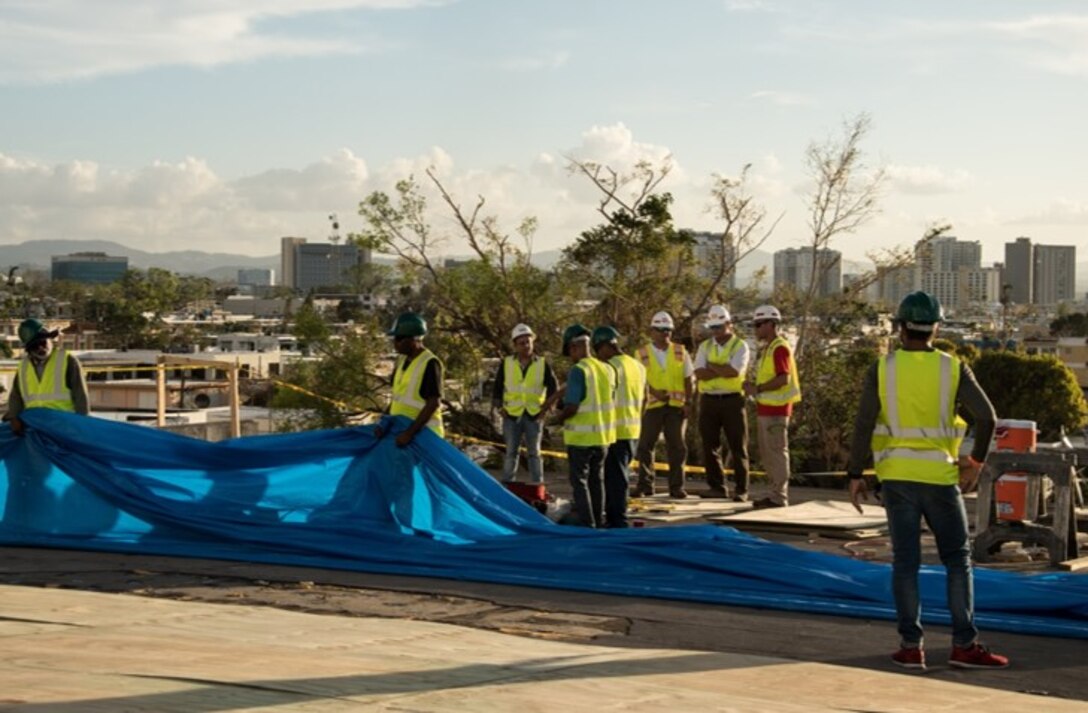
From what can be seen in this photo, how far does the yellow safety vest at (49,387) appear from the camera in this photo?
1406 centimetres

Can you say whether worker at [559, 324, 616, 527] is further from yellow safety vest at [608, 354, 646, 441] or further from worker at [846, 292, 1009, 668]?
worker at [846, 292, 1009, 668]

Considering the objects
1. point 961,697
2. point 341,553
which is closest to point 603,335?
point 341,553

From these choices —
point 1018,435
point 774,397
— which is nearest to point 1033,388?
point 774,397

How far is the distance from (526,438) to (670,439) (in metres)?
2.59

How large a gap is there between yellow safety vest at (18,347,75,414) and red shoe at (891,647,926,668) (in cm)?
812

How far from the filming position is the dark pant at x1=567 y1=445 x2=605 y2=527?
1406 centimetres

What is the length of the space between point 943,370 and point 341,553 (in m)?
5.35

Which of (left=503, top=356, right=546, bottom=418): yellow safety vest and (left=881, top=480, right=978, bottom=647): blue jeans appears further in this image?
(left=503, top=356, right=546, bottom=418): yellow safety vest

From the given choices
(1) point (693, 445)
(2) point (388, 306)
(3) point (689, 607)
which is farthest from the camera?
(2) point (388, 306)

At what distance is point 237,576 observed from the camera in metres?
11.7

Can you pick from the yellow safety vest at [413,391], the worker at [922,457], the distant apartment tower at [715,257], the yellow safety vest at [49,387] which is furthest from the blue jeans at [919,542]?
the distant apartment tower at [715,257]

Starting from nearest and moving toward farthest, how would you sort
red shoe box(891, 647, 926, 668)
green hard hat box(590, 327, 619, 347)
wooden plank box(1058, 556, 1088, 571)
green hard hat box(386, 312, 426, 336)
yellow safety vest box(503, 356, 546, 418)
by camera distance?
red shoe box(891, 647, 926, 668)
wooden plank box(1058, 556, 1088, 571)
green hard hat box(386, 312, 426, 336)
green hard hat box(590, 327, 619, 347)
yellow safety vest box(503, 356, 546, 418)

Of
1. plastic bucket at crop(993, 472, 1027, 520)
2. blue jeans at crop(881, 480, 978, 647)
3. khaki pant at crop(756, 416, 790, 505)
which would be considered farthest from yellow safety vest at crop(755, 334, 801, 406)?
blue jeans at crop(881, 480, 978, 647)

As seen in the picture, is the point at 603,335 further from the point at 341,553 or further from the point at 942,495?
the point at 942,495
